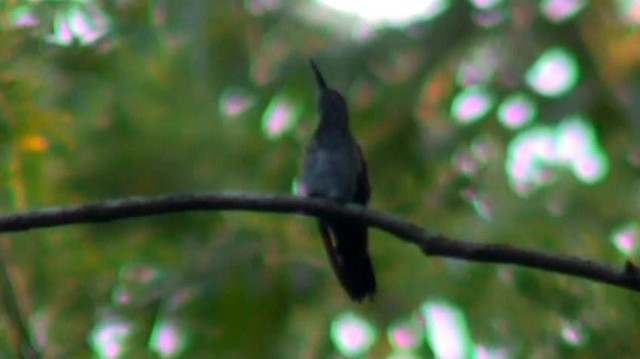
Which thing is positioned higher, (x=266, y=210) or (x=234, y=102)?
(x=266, y=210)

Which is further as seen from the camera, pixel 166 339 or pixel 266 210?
pixel 166 339

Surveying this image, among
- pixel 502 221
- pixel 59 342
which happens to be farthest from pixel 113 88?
pixel 502 221

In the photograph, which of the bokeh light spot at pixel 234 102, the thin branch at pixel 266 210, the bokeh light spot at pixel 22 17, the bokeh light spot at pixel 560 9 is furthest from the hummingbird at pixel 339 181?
the bokeh light spot at pixel 22 17

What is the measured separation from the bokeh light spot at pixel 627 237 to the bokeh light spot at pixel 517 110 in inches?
25.8

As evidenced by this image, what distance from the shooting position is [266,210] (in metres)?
3.25

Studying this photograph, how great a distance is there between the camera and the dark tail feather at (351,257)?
420 centimetres

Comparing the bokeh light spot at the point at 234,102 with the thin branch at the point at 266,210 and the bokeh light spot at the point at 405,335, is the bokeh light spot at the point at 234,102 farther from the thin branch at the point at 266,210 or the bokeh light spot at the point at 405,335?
the thin branch at the point at 266,210

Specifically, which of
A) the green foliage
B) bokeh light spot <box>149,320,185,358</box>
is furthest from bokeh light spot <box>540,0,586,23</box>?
bokeh light spot <box>149,320,185,358</box>

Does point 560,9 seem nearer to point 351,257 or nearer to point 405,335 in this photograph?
point 405,335

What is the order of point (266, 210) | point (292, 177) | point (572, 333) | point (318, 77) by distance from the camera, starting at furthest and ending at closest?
1. point (292, 177)
2. point (318, 77)
3. point (572, 333)
4. point (266, 210)

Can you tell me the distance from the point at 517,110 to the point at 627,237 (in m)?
0.80

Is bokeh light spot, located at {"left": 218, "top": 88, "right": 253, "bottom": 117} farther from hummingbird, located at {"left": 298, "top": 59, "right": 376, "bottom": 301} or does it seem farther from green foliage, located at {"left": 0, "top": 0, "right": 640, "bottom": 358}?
hummingbird, located at {"left": 298, "top": 59, "right": 376, "bottom": 301}

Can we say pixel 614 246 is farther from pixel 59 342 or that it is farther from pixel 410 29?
pixel 59 342

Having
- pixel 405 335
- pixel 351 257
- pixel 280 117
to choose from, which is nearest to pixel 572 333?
pixel 405 335
